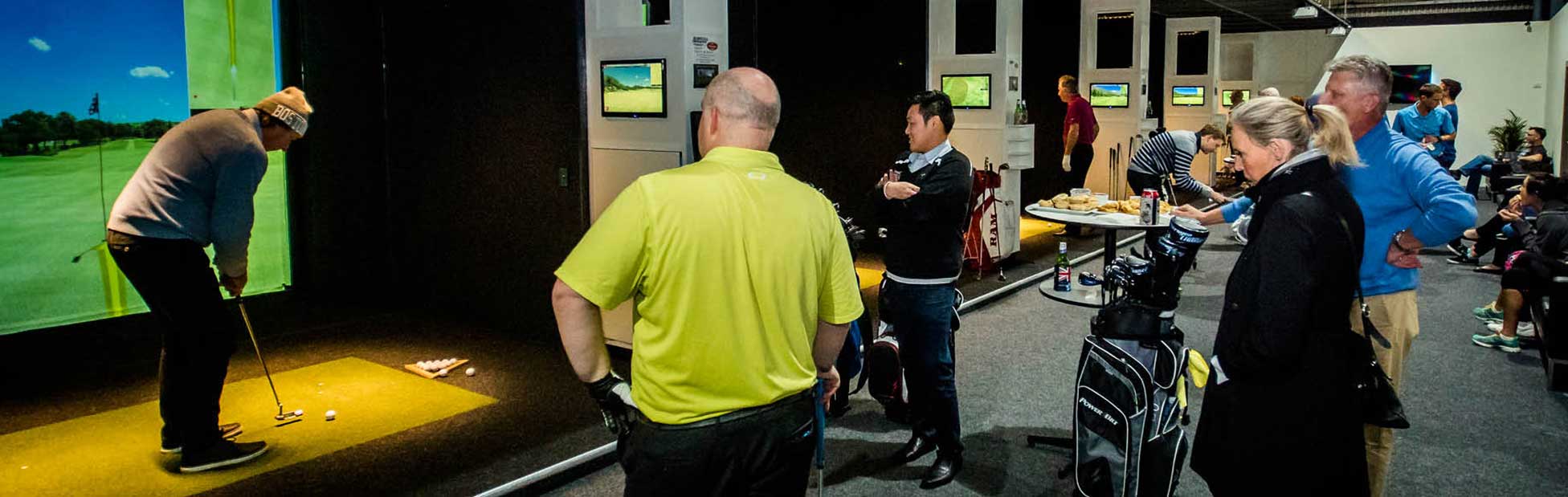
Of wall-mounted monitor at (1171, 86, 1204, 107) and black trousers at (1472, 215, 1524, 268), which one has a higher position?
wall-mounted monitor at (1171, 86, 1204, 107)

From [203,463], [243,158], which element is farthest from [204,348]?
[243,158]

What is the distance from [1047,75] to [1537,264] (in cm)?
657

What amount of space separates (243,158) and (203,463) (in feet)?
3.57

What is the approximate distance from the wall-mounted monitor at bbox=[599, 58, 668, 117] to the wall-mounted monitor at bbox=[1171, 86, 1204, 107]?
516 inches

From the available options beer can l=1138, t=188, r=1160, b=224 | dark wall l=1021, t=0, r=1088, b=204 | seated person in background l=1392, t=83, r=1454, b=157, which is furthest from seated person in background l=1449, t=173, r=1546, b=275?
dark wall l=1021, t=0, r=1088, b=204

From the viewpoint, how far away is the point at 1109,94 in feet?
39.8

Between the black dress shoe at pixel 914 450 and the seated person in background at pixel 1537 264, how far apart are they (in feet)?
11.4

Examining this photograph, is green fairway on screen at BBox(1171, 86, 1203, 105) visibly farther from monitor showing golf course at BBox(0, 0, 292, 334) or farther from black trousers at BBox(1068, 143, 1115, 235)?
monitor showing golf course at BBox(0, 0, 292, 334)

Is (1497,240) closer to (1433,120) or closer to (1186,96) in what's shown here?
(1433,120)

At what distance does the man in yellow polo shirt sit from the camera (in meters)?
1.91

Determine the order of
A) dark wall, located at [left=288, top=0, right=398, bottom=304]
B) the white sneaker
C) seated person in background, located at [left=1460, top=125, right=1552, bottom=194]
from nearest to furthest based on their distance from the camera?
the white sneaker → dark wall, located at [left=288, top=0, right=398, bottom=304] → seated person in background, located at [left=1460, top=125, right=1552, bottom=194]

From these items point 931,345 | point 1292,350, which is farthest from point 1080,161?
point 1292,350

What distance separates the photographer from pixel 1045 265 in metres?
8.44

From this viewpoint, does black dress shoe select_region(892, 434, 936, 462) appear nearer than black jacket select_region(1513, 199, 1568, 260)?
Yes
